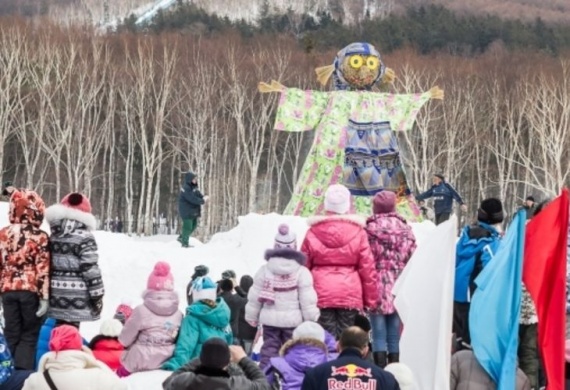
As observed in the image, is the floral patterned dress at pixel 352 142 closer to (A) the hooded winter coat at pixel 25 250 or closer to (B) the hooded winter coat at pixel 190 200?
(B) the hooded winter coat at pixel 190 200

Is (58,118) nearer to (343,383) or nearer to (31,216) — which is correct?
(31,216)

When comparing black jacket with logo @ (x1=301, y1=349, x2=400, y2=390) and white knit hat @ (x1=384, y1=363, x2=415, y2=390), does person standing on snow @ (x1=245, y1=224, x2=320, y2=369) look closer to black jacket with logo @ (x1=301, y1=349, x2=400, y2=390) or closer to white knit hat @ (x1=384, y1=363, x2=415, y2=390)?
white knit hat @ (x1=384, y1=363, x2=415, y2=390)

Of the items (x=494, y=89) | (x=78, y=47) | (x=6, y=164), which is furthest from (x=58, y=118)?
(x=494, y=89)

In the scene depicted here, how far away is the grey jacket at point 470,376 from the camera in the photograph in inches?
224

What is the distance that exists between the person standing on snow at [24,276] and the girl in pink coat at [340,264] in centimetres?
212

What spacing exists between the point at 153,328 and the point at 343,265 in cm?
177

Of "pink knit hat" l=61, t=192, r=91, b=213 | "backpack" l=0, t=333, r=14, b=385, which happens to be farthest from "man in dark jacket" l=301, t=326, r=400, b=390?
"pink knit hat" l=61, t=192, r=91, b=213

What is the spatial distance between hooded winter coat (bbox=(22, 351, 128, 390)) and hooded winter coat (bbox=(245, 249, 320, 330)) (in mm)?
2617

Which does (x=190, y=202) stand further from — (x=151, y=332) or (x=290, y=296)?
(x=151, y=332)

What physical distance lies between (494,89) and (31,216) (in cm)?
3452

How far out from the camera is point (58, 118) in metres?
35.5

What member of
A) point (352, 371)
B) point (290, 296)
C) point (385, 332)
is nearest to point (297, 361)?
point (352, 371)

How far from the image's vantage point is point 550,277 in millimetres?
5773

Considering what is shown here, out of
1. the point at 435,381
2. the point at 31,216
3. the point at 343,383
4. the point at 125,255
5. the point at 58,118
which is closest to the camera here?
the point at 343,383
